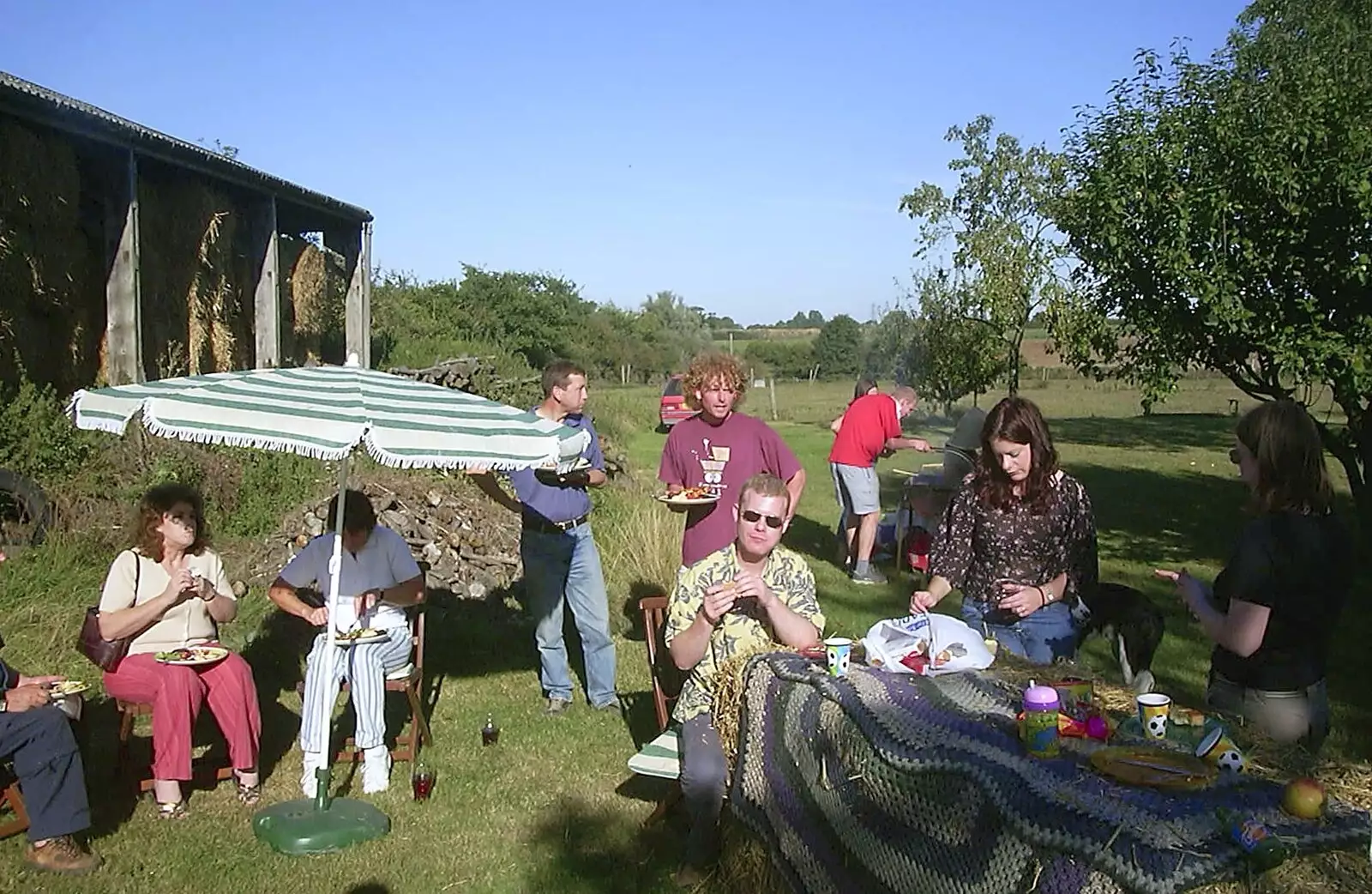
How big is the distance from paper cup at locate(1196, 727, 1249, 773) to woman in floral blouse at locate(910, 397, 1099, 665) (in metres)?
1.39

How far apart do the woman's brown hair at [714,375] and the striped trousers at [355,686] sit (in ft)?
6.10

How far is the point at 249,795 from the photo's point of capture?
474 cm

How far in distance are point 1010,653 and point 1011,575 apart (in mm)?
436

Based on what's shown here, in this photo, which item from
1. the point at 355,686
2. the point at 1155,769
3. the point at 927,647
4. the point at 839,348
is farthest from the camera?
the point at 839,348

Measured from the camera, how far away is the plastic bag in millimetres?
3421

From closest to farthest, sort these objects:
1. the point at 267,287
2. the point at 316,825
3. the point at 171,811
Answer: the point at 316,825
the point at 171,811
the point at 267,287

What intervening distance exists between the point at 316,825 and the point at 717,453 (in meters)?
2.45

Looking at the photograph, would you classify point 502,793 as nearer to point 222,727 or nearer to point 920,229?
point 222,727

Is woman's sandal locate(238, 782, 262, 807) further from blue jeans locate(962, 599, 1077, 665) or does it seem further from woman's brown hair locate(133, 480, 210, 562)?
blue jeans locate(962, 599, 1077, 665)

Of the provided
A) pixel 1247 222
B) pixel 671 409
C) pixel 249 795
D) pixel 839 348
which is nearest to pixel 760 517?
pixel 249 795

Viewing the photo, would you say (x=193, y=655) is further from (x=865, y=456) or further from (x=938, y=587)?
(x=865, y=456)

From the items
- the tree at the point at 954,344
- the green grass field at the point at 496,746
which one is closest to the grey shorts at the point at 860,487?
the green grass field at the point at 496,746

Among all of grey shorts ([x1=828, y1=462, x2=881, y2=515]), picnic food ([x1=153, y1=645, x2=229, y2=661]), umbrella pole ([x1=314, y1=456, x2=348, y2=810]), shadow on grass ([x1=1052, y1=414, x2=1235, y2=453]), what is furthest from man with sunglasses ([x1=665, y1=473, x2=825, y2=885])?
shadow on grass ([x1=1052, y1=414, x2=1235, y2=453])

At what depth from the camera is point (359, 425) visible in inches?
158
